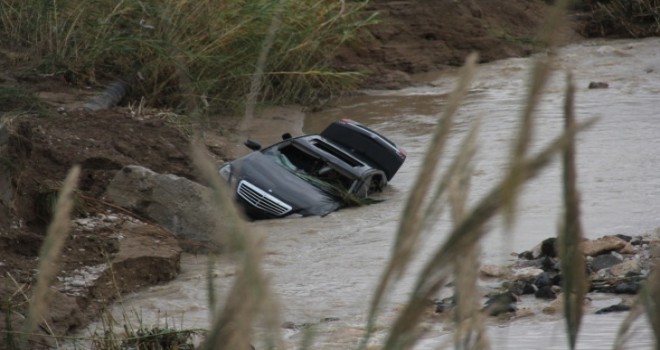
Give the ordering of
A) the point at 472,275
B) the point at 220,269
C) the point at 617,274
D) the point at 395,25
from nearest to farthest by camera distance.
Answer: the point at 472,275 → the point at 617,274 → the point at 220,269 → the point at 395,25

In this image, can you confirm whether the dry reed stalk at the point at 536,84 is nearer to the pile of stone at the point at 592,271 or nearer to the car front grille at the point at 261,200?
the pile of stone at the point at 592,271

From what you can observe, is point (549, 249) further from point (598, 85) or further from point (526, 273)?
point (598, 85)

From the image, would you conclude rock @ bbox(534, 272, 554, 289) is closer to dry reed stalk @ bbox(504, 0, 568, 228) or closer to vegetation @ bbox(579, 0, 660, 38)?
dry reed stalk @ bbox(504, 0, 568, 228)

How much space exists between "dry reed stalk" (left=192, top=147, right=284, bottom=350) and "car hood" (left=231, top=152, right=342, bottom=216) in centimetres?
544

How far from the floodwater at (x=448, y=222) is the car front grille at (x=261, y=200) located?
154 millimetres

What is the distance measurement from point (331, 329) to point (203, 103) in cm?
540

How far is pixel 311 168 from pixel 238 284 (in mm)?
6047

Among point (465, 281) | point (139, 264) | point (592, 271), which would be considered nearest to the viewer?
point (465, 281)

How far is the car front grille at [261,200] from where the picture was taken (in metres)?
6.52

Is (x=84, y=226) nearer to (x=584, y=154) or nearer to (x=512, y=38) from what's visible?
(x=584, y=154)

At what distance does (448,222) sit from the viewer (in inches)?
235

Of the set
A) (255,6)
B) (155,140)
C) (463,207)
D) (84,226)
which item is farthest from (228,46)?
(463,207)

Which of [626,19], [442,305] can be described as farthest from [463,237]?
[626,19]

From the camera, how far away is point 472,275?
1.21 metres
